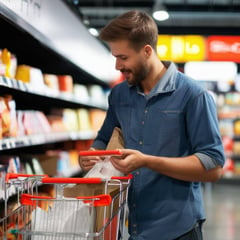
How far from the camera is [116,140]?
2.43 m

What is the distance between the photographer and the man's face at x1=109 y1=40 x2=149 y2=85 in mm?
2322

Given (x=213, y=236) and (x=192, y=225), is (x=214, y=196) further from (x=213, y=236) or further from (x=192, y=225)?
(x=192, y=225)

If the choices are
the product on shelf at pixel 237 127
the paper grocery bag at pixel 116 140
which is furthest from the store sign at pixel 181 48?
the paper grocery bag at pixel 116 140

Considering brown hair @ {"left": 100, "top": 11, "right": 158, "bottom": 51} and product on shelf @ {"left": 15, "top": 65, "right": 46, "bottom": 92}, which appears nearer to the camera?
brown hair @ {"left": 100, "top": 11, "right": 158, "bottom": 51}

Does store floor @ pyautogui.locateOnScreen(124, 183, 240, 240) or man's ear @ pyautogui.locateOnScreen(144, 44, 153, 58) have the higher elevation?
man's ear @ pyautogui.locateOnScreen(144, 44, 153, 58)

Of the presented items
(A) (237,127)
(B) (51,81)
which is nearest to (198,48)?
(A) (237,127)

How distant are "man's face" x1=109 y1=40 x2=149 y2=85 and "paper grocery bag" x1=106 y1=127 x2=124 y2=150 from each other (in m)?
0.27

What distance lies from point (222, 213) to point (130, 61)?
6.60m

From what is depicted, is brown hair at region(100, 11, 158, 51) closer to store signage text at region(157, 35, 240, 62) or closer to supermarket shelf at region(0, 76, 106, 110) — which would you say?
supermarket shelf at region(0, 76, 106, 110)

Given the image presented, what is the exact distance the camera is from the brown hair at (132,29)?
229cm

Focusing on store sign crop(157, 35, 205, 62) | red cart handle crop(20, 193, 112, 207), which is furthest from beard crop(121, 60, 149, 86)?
store sign crop(157, 35, 205, 62)

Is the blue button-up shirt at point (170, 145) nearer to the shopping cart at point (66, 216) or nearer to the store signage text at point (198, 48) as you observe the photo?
the shopping cart at point (66, 216)

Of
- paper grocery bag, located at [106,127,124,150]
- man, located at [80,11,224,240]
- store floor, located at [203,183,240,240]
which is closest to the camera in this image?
man, located at [80,11,224,240]

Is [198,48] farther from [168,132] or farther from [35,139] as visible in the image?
[168,132]
